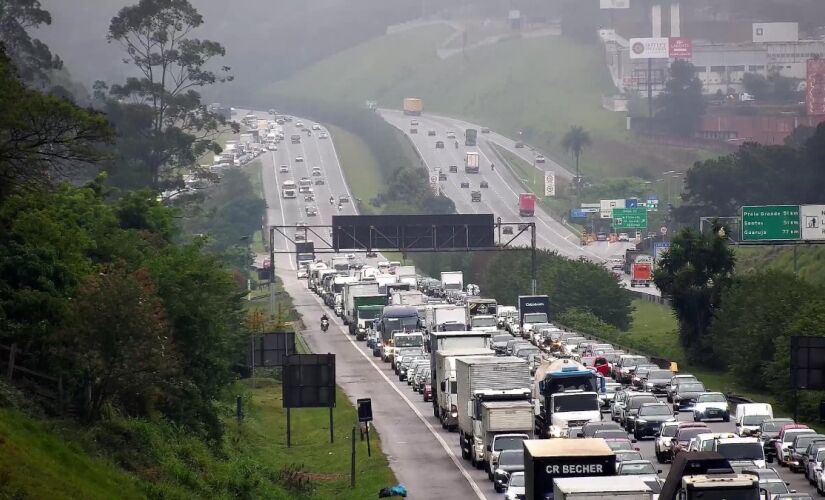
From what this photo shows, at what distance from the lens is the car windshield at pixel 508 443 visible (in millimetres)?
43156

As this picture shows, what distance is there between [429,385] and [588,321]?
36523 millimetres

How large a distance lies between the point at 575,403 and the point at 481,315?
4131 centimetres

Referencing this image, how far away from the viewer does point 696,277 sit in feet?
286

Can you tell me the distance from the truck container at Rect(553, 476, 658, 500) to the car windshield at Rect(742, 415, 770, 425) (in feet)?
83.1

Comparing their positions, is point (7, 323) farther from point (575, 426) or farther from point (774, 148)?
point (774, 148)

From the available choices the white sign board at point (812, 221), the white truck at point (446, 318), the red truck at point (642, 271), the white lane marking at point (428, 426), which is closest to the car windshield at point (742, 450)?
the white lane marking at point (428, 426)

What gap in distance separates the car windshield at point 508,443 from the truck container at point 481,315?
4018 cm

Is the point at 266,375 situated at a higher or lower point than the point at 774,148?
lower

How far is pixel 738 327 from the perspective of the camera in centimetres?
7806

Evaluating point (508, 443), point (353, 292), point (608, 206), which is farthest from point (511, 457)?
point (608, 206)

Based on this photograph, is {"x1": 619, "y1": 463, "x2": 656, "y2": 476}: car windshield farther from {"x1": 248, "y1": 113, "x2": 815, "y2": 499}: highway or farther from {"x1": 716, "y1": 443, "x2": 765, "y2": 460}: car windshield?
{"x1": 248, "y1": 113, "x2": 815, "y2": 499}: highway

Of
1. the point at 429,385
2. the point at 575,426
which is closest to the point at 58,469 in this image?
the point at 575,426

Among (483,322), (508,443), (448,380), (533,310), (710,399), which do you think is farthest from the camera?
(533,310)

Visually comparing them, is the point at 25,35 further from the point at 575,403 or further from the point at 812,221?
the point at 575,403
